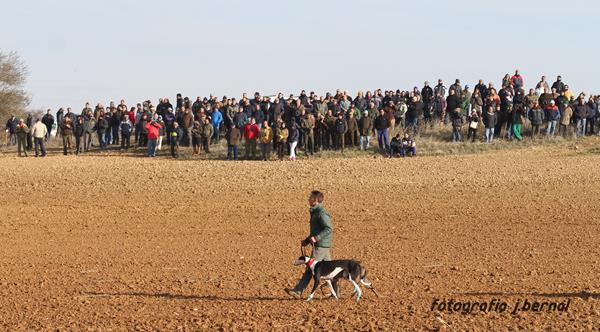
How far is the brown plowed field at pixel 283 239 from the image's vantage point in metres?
13.3

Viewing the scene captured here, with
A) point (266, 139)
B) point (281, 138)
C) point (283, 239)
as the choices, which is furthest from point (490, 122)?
point (283, 239)

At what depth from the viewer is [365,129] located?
1377 inches

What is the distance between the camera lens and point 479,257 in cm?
1792

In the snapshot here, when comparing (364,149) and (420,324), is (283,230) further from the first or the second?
(364,149)

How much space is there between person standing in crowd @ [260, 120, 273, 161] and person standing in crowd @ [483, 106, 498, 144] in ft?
27.3

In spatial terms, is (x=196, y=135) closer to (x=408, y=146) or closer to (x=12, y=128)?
(x=408, y=146)

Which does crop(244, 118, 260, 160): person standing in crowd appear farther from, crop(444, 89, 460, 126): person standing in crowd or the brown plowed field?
crop(444, 89, 460, 126): person standing in crowd

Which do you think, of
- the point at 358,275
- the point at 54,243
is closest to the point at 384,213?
the point at 54,243

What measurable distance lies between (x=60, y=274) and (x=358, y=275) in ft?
20.8

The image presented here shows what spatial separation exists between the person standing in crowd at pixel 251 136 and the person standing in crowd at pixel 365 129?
403 cm

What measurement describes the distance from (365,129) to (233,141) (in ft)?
16.8

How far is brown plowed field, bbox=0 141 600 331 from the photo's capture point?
1334 centimetres

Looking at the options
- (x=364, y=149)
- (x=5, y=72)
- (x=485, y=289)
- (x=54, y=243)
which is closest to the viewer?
(x=485, y=289)

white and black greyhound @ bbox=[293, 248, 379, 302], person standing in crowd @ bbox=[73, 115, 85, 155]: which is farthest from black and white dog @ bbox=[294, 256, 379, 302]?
person standing in crowd @ bbox=[73, 115, 85, 155]
